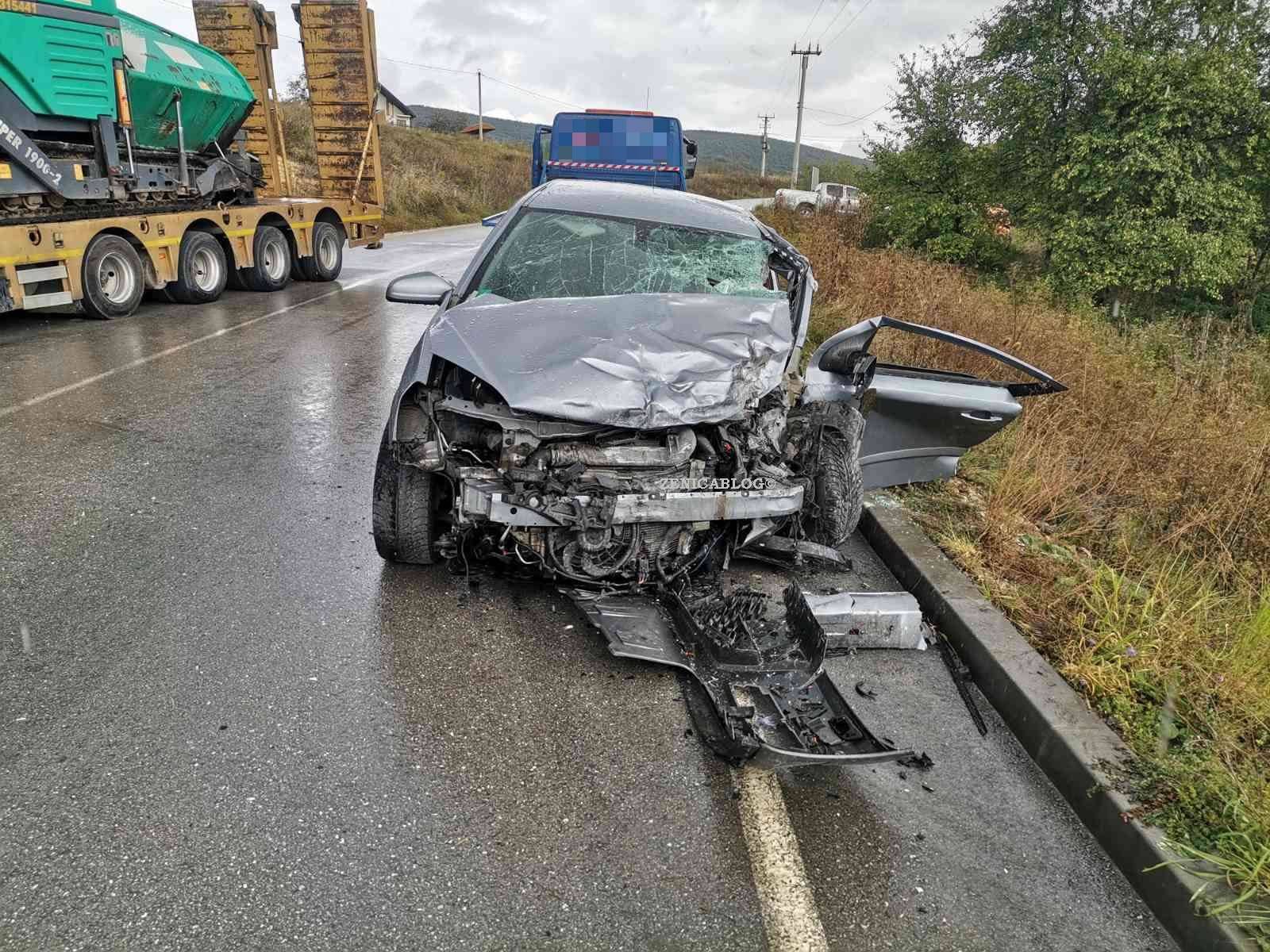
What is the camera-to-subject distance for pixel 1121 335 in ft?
35.2

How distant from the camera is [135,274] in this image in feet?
33.1

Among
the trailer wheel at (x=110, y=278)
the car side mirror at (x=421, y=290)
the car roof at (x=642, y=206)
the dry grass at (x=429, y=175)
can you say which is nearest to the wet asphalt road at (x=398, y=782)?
the car side mirror at (x=421, y=290)

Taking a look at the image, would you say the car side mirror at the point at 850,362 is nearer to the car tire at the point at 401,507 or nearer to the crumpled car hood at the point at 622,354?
the crumpled car hood at the point at 622,354

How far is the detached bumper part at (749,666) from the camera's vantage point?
2805mm

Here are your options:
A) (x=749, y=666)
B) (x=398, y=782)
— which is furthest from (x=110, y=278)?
(x=749, y=666)

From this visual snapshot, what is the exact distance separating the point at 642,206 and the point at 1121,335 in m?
8.47

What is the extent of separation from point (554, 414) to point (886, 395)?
7.04ft

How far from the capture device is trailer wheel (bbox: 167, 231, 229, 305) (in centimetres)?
1090

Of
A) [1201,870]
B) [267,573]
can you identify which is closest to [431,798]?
[267,573]

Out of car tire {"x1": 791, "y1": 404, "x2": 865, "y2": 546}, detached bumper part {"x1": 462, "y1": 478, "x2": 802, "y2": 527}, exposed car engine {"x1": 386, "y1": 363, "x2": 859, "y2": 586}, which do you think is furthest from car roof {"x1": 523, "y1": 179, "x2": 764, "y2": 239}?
detached bumper part {"x1": 462, "y1": 478, "x2": 802, "y2": 527}

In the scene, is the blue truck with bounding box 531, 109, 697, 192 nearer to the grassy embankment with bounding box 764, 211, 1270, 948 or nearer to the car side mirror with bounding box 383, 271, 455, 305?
the grassy embankment with bounding box 764, 211, 1270, 948

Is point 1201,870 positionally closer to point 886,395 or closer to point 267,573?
point 886,395

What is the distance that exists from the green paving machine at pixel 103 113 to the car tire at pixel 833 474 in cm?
889

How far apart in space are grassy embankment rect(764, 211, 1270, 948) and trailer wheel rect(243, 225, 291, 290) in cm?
954
